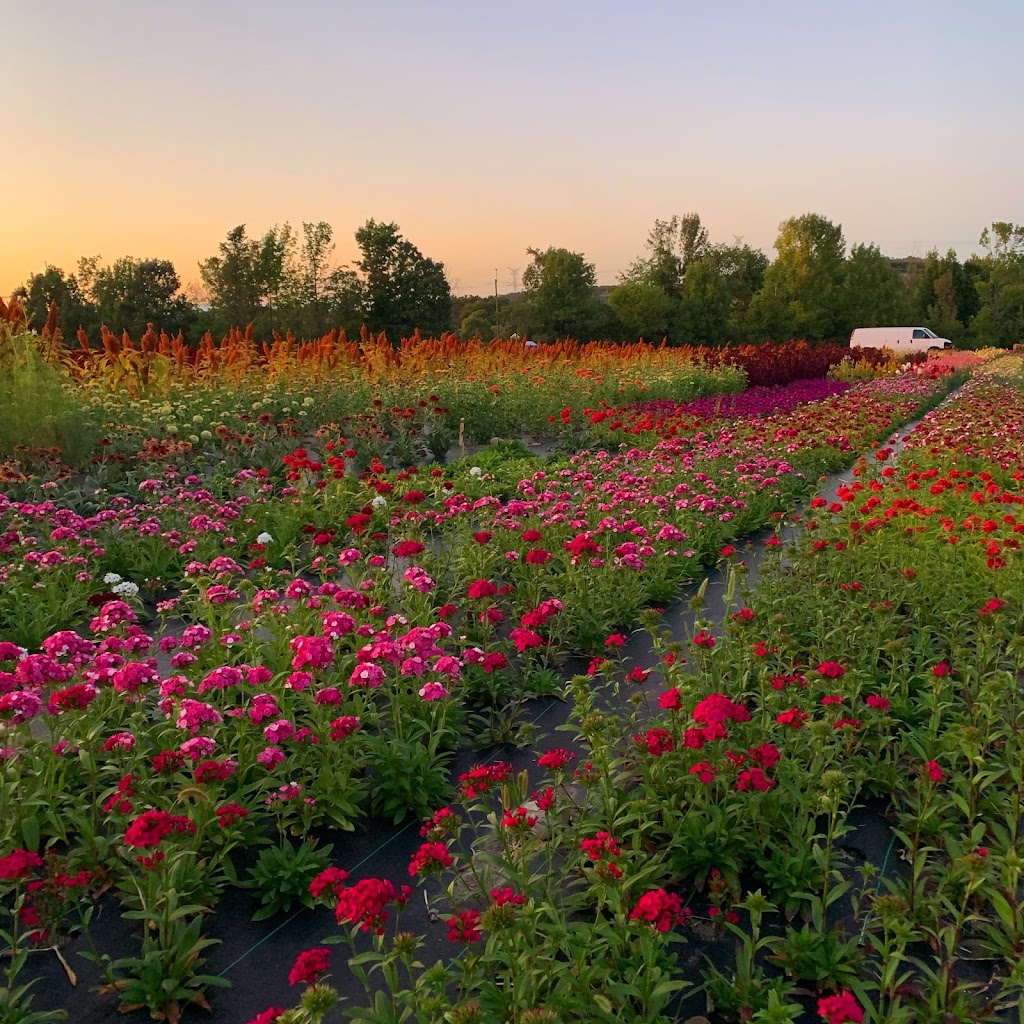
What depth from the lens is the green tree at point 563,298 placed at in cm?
3897

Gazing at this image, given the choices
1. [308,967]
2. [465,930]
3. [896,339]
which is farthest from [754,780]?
[896,339]

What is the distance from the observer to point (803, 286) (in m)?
48.0

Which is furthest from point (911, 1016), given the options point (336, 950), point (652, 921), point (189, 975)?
point (189, 975)

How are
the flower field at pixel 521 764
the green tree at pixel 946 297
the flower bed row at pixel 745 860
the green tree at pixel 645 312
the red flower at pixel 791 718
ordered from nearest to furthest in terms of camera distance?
the flower bed row at pixel 745 860
the flower field at pixel 521 764
the red flower at pixel 791 718
the green tree at pixel 645 312
the green tree at pixel 946 297

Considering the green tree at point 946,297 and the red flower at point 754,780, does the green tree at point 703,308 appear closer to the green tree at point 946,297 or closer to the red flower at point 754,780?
the green tree at point 946,297

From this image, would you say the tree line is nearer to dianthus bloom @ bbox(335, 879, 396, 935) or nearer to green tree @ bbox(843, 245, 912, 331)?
green tree @ bbox(843, 245, 912, 331)

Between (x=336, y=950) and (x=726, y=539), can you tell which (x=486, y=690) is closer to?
(x=336, y=950)

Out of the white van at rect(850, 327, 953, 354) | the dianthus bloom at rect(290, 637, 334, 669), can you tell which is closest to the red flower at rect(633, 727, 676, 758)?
the dianthus bloom at rect(290, 637, 334, 669)

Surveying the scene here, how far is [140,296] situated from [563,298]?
20.2 meters

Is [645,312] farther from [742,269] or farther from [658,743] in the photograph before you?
[658,743]

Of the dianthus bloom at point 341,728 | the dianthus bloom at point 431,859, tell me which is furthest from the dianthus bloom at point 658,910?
the dianthus bloom at point 341,728

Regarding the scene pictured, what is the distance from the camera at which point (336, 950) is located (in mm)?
2361

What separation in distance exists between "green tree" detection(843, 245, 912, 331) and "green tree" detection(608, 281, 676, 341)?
1669cm

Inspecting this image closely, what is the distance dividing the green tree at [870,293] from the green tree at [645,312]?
657 inches
